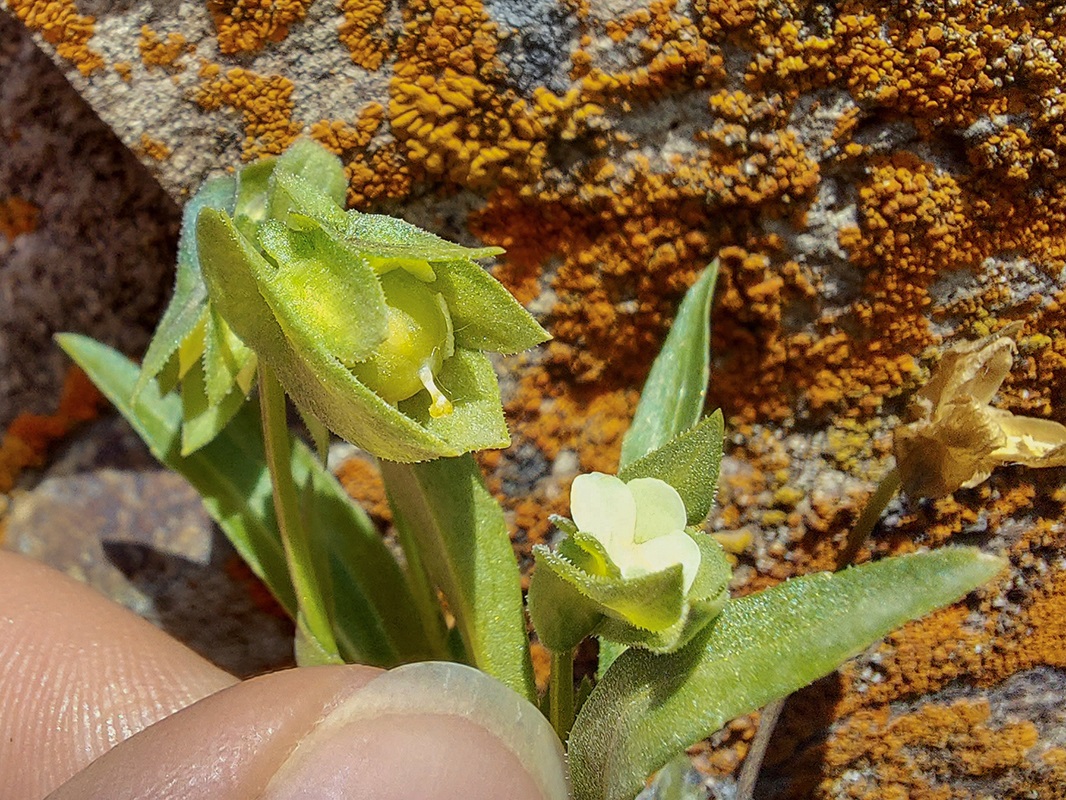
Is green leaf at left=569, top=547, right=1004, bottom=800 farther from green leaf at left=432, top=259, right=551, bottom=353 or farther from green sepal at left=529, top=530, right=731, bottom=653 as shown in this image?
green leaf at left=432, top=259, right=551, bottom=353

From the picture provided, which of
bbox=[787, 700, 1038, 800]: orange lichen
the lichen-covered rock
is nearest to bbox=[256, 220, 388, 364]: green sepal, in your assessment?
the lichen-covered rock

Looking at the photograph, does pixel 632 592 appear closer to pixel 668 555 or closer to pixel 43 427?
pixel 668 555


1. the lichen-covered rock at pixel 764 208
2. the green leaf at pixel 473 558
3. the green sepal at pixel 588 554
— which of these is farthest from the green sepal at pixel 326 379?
the lichen-covered rock at pixel 764 208

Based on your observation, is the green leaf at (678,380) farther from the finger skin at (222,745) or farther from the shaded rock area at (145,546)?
the shaded rock area at (145,546)

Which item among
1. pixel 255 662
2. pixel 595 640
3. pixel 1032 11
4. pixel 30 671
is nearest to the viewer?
pixel 1032 11

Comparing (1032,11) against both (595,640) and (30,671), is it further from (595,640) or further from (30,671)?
(30,671)

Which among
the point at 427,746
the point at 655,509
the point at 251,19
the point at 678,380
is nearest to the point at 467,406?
the point at 655,509

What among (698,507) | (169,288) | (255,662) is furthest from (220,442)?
(698,507)
